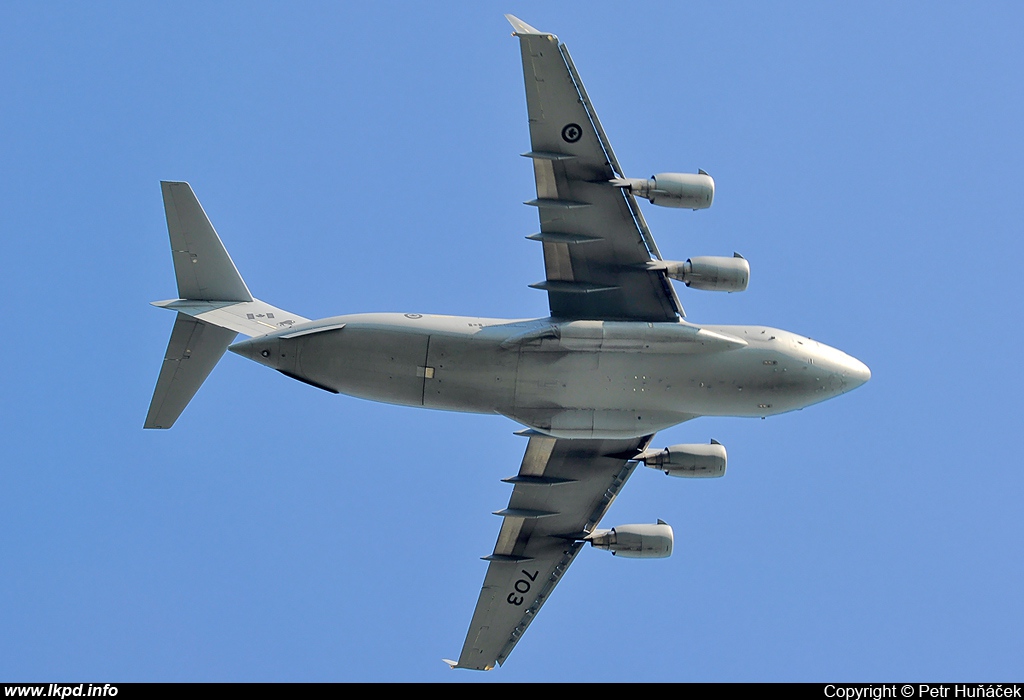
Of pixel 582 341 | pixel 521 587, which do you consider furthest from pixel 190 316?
pixel 521 587

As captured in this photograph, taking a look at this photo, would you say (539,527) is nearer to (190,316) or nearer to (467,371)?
(467,371)

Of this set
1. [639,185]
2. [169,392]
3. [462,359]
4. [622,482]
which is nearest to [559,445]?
[622,482]

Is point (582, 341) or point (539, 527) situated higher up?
point (582, 341)

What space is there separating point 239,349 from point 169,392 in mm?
2905

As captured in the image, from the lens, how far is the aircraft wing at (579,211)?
2923 centimetres

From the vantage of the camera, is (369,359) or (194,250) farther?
(194,250)

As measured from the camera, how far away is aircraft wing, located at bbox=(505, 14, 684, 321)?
29.2 m

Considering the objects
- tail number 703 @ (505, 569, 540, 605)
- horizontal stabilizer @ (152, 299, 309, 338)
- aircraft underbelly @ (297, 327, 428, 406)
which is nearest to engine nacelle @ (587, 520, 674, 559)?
tail number 703 @ (505, 569, 540, 605)

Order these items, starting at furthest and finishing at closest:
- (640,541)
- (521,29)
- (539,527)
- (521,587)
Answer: (521,587) < (539,527) < (640,541) < (521,29)

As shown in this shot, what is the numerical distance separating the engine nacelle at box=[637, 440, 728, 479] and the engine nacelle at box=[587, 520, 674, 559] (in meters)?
2.58

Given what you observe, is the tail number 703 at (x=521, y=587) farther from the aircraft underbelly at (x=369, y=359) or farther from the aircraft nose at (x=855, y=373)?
the aircraft nose at (x=855, y=373)

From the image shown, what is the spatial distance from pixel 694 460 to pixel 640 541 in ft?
11.0

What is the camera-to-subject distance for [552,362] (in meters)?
30.6
